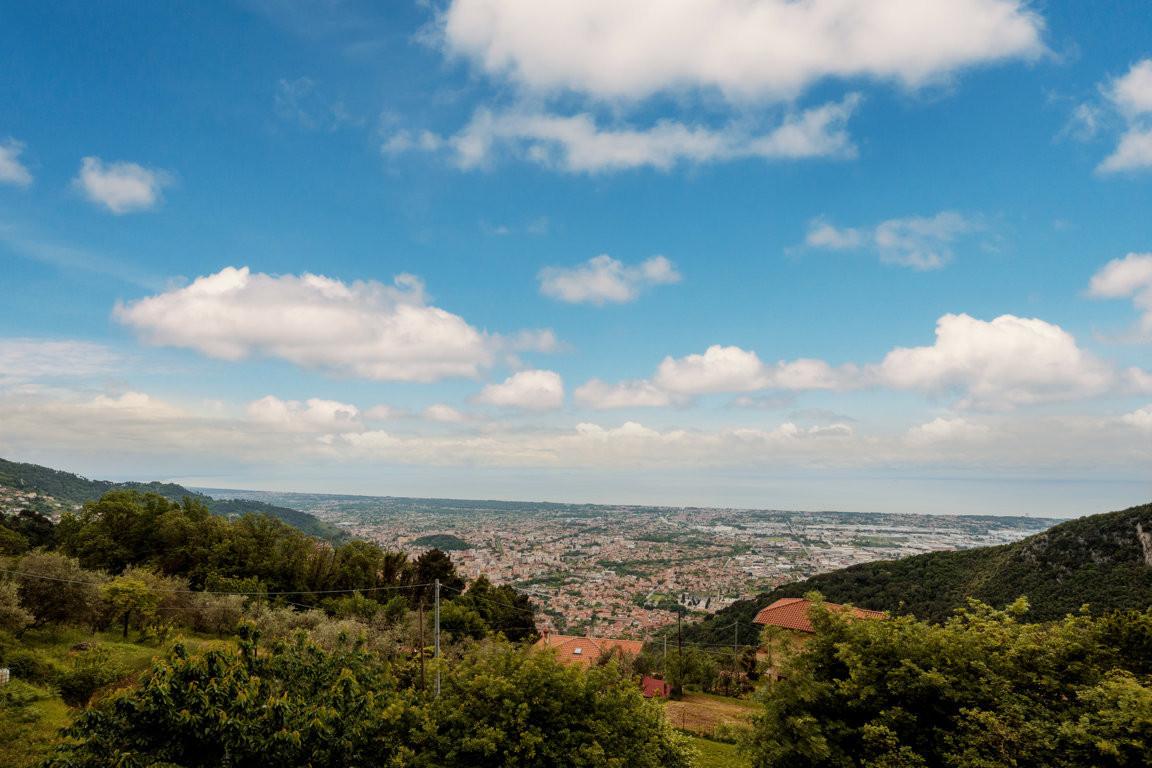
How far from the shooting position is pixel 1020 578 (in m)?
47.6

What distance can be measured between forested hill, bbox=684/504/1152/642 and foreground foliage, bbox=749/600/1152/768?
29.1 m

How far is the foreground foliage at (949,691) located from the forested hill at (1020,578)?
29085mm

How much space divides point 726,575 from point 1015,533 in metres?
117

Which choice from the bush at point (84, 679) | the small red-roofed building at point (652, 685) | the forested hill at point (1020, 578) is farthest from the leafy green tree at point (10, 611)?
the forested hill at point (1020, 578)

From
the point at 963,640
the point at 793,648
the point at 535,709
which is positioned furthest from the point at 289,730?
the point at 963,640

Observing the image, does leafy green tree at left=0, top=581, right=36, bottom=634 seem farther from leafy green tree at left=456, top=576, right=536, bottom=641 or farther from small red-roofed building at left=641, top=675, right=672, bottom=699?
small red-roofed building at left=641, top=675, right=672, bottom=699

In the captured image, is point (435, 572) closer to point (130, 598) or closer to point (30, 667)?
point (130, 598)

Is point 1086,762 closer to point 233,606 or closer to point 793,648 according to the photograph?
point 793,648

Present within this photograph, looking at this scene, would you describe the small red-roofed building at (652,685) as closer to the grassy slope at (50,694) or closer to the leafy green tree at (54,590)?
the grassy slope at (50,694)

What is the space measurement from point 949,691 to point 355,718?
1163cm

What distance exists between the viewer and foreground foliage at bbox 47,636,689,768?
7.30m

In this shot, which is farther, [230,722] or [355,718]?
[355,718]

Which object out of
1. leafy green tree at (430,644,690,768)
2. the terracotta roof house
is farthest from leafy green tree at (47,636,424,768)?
the terracotta roof house

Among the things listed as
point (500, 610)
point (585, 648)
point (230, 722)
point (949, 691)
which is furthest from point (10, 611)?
point (585, 648)
